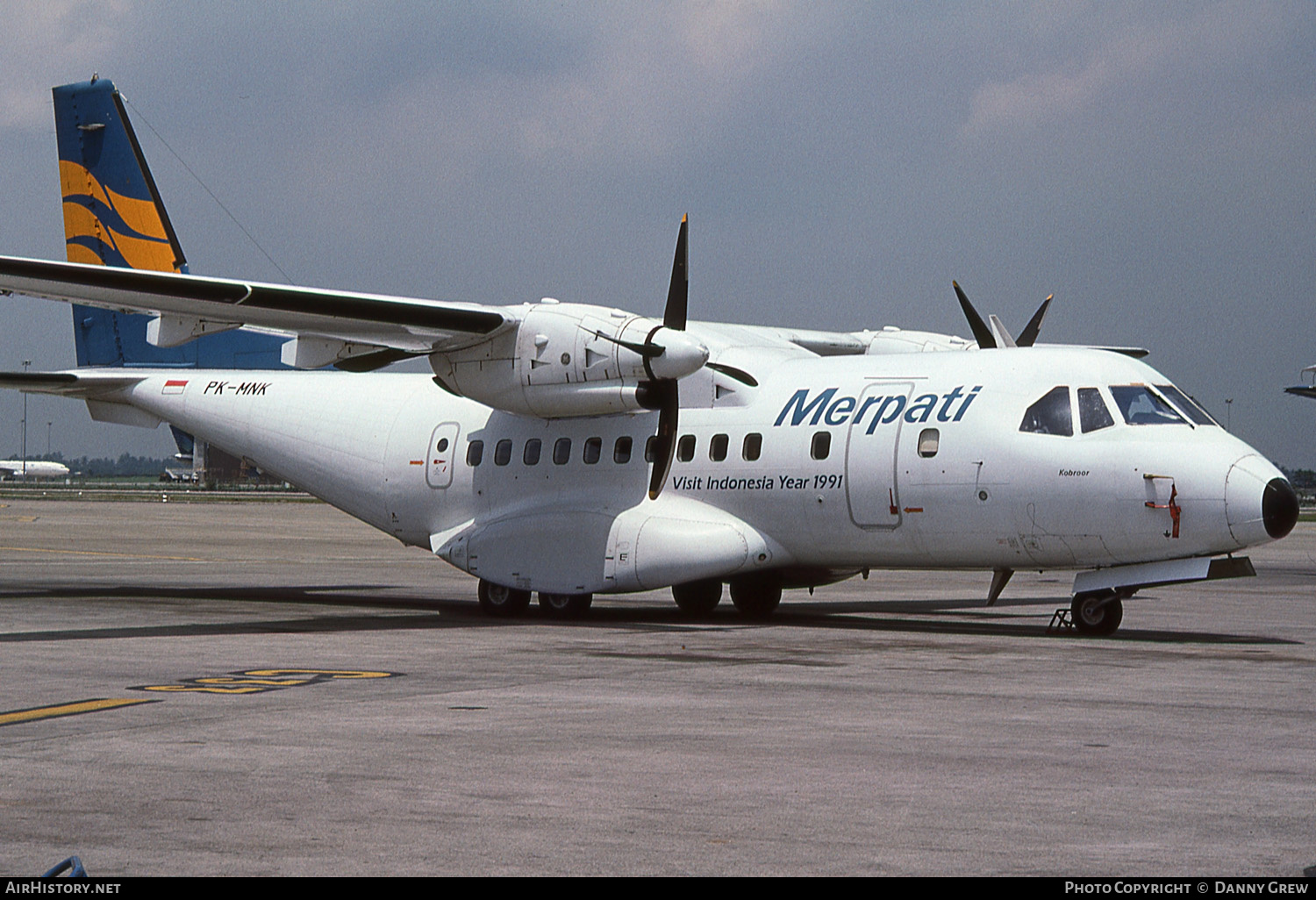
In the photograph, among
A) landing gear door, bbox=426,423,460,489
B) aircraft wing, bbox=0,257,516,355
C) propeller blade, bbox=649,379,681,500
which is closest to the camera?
aircraft wing, bbox=0,257,516,355

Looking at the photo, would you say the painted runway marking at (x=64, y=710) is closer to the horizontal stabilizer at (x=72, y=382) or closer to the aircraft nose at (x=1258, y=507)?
the aircraft nose at (x=1258, y=507)

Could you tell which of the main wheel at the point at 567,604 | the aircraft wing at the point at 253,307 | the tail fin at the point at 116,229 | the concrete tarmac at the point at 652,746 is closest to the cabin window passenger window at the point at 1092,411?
the concrete tarmac at the point at 652,746

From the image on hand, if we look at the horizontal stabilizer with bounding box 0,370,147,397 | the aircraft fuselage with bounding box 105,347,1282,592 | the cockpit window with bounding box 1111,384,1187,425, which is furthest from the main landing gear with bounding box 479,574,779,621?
the horizontal stabilizer with bounding box 0,370,147,397

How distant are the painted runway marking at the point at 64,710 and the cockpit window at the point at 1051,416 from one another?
1055 centimetres

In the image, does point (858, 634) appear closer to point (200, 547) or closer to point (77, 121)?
point (77, 121)

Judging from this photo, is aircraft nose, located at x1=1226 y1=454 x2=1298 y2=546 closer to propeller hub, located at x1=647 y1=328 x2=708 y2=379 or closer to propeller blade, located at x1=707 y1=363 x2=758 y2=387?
propeller hub, located at x1=647 y1=328 x2=708 y2=379

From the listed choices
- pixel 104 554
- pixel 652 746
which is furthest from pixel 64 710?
pixel 104 554

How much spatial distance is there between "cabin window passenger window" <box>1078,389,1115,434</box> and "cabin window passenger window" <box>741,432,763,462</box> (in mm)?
4203

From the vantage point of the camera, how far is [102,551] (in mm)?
40250

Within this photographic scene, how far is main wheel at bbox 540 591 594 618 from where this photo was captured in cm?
2055

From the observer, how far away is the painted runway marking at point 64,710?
33.8 feet

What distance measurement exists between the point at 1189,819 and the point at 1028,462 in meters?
10.5

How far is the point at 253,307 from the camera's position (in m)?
18.0

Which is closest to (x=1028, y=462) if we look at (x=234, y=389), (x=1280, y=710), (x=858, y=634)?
Answer: (x=858, y=634)
